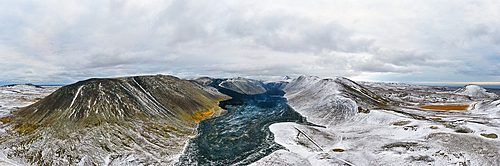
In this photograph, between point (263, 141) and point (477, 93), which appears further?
point (477, 93)

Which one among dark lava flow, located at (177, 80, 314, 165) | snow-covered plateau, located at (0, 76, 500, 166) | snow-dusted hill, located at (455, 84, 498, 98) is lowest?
dark lava flow, located at (177, 80, 314, 165)

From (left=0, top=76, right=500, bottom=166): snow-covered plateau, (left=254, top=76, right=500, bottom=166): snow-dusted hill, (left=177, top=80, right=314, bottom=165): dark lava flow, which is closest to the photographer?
(left=254, top=76, right=500, bottom=166): snow-dusted hill

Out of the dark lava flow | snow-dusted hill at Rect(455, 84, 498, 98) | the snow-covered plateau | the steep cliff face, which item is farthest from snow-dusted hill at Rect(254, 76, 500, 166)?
snow-dusted hill at Rect(455, 84, 498, 98)

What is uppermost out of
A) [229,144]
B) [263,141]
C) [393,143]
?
[393,143]

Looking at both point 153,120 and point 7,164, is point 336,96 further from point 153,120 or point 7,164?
point 7,164

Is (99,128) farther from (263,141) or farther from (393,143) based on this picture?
(393,143)

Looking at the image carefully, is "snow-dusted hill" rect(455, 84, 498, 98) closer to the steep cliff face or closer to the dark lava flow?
the dark lava flow

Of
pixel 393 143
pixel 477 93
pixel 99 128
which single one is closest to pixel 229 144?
pixel 99 128

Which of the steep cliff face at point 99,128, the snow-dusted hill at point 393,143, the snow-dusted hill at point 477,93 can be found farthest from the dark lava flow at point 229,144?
the snow-dusted hill at point 477,93

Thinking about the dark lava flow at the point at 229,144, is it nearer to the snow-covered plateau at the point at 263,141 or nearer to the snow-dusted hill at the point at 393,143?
the snow-covered plateau at the point at 263,141
